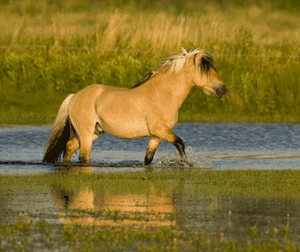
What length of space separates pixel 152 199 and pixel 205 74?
439 centimetres

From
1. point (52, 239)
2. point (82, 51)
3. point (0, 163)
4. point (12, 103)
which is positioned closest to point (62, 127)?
point (0, 163)

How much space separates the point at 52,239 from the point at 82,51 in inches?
813

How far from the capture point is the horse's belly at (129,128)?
14.4m

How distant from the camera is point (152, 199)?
10406 millimetres

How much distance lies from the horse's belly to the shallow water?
491 mm

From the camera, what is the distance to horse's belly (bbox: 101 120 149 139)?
14.4 metres

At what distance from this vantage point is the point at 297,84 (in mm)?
25047

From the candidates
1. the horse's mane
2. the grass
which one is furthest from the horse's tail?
the grass

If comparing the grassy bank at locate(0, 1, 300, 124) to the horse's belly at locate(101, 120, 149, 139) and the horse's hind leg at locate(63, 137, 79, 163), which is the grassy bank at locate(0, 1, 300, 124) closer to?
the horse's hind leg at locate(63, 137, 79, 163)

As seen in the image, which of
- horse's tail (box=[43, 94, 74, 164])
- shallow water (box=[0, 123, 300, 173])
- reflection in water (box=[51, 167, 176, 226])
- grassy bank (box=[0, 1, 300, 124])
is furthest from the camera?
grassy bank (box=[0, 1, 300, 124])

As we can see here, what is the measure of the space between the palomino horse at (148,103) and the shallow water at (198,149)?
497mm

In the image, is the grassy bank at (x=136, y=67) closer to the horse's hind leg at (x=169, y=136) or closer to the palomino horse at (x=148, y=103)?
the palomino horse at (x=148, y=103)

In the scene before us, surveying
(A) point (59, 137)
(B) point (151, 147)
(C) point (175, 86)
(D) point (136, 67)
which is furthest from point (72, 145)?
(D) point (136, 67)

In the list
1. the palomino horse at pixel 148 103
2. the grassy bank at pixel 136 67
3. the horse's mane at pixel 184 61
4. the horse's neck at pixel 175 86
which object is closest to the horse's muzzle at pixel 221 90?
the palomino horse at pixel 148 103
